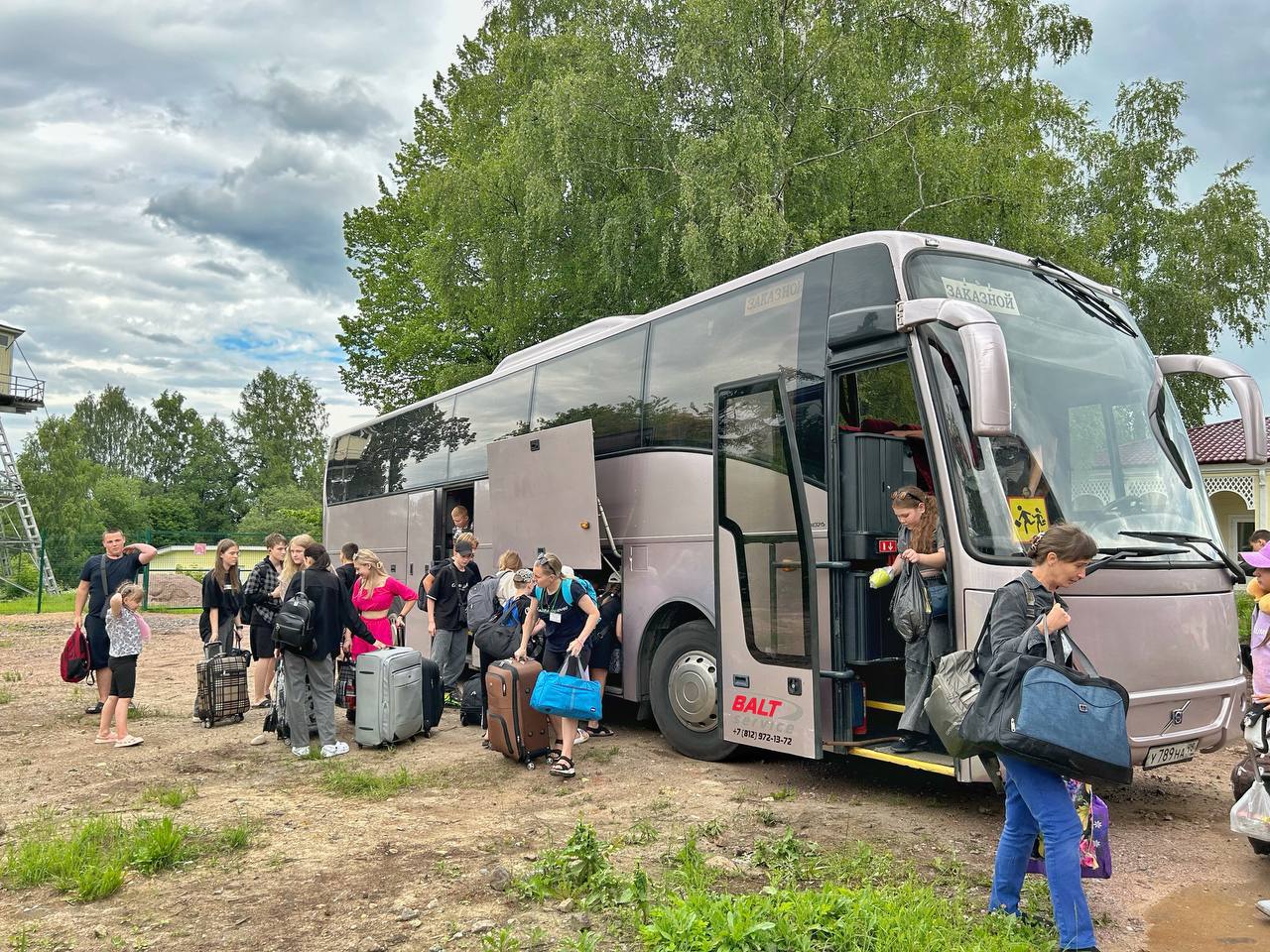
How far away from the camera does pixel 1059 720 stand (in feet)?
→ 12.4

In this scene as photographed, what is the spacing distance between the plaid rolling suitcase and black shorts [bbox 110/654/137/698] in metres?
1.04

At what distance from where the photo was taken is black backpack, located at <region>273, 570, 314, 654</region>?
26.4 ft

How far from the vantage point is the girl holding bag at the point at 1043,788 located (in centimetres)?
391

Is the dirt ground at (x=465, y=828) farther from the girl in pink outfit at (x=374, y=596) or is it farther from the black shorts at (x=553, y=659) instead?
the girl in pink outfit at (x=374, y=596)

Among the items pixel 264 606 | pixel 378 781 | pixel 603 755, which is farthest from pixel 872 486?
pixel 264 606

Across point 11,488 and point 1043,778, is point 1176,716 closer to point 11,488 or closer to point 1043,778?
point 1043,778

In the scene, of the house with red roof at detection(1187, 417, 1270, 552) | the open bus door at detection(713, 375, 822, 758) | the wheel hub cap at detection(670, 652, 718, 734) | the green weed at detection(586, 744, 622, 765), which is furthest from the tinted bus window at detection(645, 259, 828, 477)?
the house with red roof at detection(1187, 417, 1270, 552)

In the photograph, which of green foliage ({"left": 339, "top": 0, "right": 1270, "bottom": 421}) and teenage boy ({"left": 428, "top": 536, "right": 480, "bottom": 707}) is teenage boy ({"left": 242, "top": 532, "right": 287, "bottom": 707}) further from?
green foliage ({"left": 339, "top": 0, "right": 1270, "bottom": 421})

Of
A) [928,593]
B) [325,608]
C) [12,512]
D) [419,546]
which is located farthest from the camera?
[12,512]

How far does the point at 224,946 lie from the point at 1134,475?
19.1ft

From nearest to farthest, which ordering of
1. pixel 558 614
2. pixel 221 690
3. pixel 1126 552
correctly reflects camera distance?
1. pixel 1126 552
2. pixel 558 614
3. pixel 221 690

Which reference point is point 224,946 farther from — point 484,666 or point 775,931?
point 484,666

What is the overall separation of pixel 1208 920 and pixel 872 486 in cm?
314

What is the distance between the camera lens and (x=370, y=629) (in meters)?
9.71
